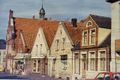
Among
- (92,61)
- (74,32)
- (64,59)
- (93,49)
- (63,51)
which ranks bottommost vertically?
(64,59)

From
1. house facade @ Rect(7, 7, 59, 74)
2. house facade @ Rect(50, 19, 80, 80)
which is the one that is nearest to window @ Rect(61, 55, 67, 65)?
house facade @ Rect(50, 19, 80, 80)

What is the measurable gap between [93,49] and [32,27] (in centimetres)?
3308

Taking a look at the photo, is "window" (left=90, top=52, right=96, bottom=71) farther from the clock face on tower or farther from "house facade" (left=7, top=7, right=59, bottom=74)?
"house facade" (left=7, top=7, right=59, bottom=74)

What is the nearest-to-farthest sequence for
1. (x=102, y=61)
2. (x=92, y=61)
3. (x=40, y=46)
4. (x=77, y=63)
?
(x=102, y=61), (x=92, y=61), (x=77, y=63), (x=40, y=46)

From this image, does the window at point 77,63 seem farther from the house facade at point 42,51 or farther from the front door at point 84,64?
the house facade at point 42,51

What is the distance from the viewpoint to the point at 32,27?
7412cm

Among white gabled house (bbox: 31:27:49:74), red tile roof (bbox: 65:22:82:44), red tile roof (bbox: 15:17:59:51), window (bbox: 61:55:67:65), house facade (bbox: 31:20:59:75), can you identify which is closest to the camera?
red tile roof (bbox: 65:22:82:44)

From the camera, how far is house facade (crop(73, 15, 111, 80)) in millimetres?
41062

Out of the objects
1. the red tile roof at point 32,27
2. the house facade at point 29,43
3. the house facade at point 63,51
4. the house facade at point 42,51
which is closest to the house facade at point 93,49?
the house facade at point 63,51

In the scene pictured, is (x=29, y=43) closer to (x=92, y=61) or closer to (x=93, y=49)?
(x=92, y=61)

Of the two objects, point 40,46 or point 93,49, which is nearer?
point 93,49

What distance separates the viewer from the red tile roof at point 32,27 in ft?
201

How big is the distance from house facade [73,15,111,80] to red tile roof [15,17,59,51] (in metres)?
13.3

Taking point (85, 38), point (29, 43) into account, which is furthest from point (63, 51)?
point (29, 43)
